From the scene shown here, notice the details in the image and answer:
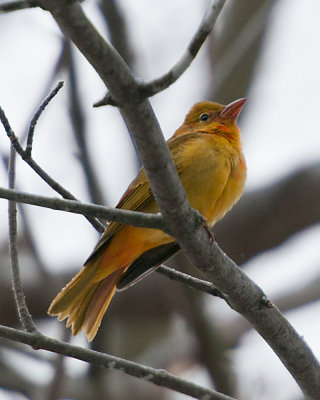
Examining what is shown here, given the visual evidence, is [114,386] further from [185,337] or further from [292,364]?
[292,364]

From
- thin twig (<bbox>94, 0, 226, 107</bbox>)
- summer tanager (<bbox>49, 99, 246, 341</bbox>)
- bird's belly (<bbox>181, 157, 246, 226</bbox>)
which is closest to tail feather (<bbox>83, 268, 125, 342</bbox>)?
summer tanager (<bbox>49, 99, 246, 341</bbox>)

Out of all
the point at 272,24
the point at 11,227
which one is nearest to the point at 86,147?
the point at 11,227

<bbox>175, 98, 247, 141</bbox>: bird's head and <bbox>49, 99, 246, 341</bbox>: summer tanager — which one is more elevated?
<bbox>175, 98, 247, 141</bbox>: bird's head

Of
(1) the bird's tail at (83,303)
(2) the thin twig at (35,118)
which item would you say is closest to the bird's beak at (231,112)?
(1) the bird's tail at (83,303)

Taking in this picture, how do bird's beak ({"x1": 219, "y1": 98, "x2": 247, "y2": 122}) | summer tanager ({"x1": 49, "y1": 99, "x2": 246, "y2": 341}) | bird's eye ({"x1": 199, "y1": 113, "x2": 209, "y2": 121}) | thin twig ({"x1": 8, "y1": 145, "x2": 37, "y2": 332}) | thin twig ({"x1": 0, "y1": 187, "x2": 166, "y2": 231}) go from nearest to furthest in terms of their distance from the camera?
1. thin twig ({"x1": 0, "y1": 187, "x2": 166, "y2": 231})
2. thin twig ({"x1": 8, "y1": 145, "x2": 37, "y2": 332})
3. summer tanager ({"x1": 49, "y1": 99, "x2": 246, "y2": 341})
4. bird's beak ({"x1": 219, "y1": 98, "x2": 247, "y2": 122})
5. bird's eye ({"x1": 199, "y1": 113, "x2": 209, "y2": 121})

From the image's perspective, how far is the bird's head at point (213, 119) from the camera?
201 inches

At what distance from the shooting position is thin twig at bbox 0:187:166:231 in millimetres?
2480

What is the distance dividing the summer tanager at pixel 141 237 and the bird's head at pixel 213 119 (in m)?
0.47

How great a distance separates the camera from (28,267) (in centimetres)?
678

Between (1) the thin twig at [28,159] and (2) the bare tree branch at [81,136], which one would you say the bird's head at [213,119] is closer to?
(2) the bare tree branch at [81,136]

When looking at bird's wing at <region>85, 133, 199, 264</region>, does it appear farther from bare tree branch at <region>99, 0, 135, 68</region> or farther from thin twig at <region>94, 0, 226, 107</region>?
bare tree branch at <region>99, 0, 135, 68</region>

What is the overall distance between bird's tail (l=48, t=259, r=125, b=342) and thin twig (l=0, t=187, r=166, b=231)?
142cm

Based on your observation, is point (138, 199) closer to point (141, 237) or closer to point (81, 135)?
point (141, 237)

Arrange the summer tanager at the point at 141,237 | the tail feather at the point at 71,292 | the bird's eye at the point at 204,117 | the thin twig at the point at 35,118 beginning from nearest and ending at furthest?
the thin twig at the point at 35,118
the tail feather at the point at 71,292
the summer tanager at the point at 141,237
the bird's eye at the point at 204,117
